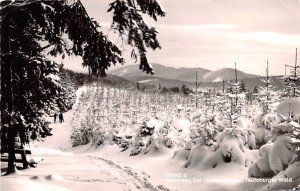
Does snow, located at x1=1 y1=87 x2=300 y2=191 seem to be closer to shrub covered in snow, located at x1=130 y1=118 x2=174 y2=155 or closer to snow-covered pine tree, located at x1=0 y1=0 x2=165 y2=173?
shrub covered in snow, located at x1=130 y1=118 x2=174 y2=155

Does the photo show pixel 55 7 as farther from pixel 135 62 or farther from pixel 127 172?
pixel 127 172

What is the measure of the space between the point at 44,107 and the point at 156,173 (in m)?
5.29

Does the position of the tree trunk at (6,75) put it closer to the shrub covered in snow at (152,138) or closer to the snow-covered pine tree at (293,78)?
the snow-covered pine tree at (293,78)

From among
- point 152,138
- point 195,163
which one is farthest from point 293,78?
point 152,138

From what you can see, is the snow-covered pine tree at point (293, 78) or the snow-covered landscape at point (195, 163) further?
the snow-covered pine tree at point (293, 78)

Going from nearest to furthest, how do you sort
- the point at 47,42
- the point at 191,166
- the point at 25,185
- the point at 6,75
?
1. the point at 25,185
2. the point at 6,75
3. the point at 47,42
4. the point at 191,166

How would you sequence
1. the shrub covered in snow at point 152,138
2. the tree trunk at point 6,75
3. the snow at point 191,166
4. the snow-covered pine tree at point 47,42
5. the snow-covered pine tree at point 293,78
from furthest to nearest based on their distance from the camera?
the shrub covered in snow at point 152,138
the snow-covered pine tree at point 293,78
the snow at point 191,166
the tree trunk at point 6,75
the snow-covered pine tree at point 47,42

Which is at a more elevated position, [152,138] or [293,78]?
[293,78]

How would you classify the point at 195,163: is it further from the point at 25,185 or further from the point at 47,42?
the point at 25,185

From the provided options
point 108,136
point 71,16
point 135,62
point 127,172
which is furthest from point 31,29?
point 108,136

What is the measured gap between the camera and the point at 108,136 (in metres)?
33.2

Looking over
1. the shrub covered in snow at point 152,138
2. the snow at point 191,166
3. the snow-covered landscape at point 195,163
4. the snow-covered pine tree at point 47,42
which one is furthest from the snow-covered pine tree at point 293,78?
the shrub covered in snow at point 152,138

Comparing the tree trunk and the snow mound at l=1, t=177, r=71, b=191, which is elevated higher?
the tree trunk

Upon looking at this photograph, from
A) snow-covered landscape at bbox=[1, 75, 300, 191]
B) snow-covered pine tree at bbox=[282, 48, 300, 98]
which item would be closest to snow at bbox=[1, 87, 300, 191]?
snow-covered landscape at bbox=[1, 75, 300, 191]
